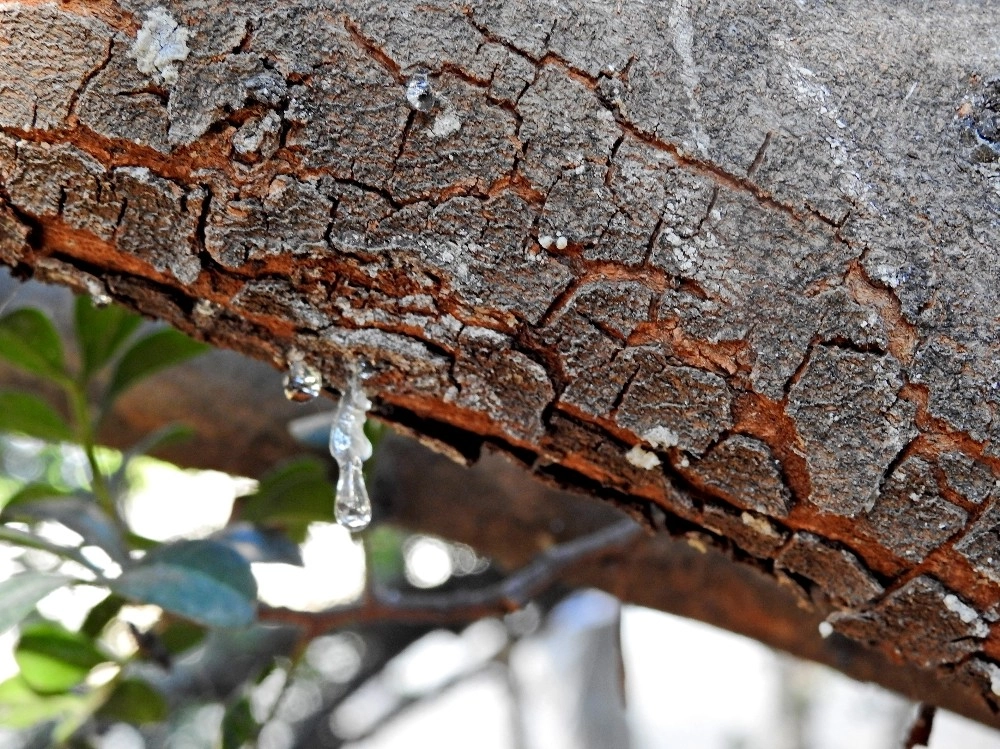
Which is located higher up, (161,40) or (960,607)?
(161,40)

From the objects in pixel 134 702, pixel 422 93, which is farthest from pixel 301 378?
pixel 134 702

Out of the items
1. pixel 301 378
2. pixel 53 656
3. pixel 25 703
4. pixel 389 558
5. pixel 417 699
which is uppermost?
pixel 301 378

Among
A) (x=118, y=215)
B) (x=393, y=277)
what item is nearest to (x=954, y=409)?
(x=393, y=277)

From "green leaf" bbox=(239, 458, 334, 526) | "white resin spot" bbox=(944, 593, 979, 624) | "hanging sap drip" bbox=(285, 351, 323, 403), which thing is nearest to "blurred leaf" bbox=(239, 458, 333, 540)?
"green leaf" bbox=(239, 458, 334, 526)

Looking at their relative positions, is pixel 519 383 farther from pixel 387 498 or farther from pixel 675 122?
pixel 387 498

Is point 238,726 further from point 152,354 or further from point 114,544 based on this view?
point 152,354

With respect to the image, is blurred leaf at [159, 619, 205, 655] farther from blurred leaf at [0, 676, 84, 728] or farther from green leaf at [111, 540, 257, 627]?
green leaf at [111, 540, 257, 627]

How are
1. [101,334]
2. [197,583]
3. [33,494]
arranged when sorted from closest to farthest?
[197,583] → [101,334] → [33,494]
